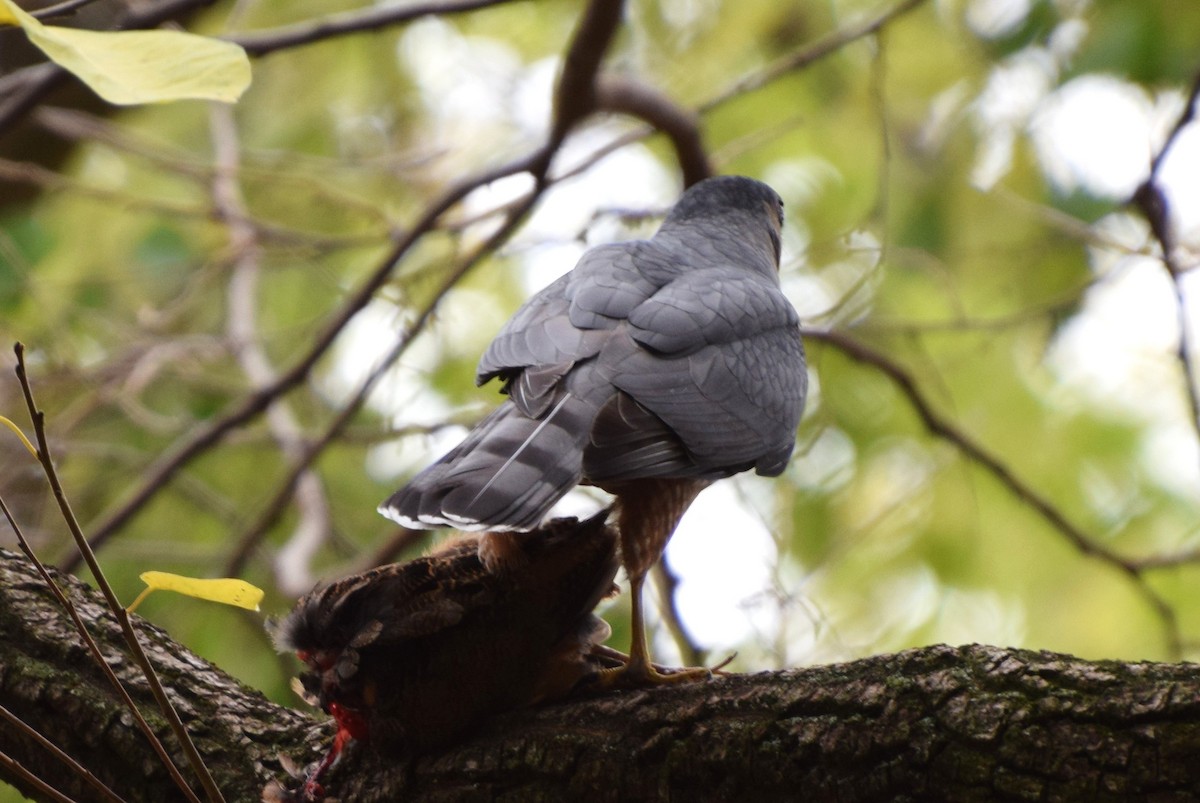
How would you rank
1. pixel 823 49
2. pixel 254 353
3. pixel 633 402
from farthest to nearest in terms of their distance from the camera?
1. pixel 254 353
2. pixel 823 49
3. pixel 633 402

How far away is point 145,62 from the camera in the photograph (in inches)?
69.1

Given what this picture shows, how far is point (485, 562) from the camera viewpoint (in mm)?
2844

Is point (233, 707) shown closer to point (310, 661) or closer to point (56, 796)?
point (310, 661)

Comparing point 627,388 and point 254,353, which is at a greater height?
point 627,388

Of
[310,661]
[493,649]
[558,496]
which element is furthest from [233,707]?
[558,496]

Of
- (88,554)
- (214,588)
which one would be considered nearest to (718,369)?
(214,588)

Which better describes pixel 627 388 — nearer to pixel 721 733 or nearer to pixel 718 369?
pixel 718 369

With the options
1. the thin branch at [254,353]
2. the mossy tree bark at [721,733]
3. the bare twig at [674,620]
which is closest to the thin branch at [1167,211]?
the bare twig at [674,620]

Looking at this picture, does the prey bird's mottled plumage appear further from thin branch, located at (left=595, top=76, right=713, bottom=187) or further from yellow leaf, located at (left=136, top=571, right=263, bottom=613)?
thin branch, located at (left=595, top=76, right=713, bottom=187)

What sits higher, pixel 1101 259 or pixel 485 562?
pixel 485 562

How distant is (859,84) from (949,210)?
1129 mm

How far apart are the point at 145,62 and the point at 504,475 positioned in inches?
49.0

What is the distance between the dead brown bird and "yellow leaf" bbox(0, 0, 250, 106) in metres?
1.33

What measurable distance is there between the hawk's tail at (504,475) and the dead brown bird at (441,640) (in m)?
0.18
